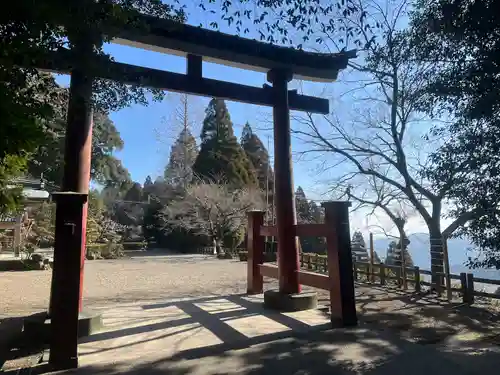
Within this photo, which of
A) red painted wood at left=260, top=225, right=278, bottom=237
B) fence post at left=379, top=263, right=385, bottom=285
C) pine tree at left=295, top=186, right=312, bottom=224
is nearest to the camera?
red painted wood at left=260, top=225, right=278, bottom=237

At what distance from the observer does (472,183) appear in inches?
154

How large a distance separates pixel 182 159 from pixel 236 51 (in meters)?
18.6

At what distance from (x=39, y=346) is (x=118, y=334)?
2.64 feet


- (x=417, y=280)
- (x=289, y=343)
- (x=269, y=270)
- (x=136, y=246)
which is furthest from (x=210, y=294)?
(x=136, y=246)

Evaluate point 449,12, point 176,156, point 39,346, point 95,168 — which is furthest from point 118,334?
point 176,156

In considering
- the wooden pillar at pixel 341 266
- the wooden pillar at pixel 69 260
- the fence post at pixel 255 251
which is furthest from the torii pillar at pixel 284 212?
the wooden pillar at pixel 69 260

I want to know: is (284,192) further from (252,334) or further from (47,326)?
(47,326)

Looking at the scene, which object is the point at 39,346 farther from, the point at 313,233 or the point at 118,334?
the point at 313,233

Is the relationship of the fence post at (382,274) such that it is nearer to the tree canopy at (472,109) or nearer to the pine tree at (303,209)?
the tree canopy at (472,109)

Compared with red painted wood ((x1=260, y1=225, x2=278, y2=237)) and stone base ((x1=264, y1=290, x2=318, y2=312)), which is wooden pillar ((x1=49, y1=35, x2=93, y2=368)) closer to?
stone base ((x1=264, y1=290, x2=318, y2=312))

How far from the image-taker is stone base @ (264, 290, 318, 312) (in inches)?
212

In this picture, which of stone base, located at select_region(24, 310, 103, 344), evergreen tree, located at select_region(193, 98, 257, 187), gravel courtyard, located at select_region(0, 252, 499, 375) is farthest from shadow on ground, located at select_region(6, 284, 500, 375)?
evergreen tree, located at select_region(193, 98, 257, 187)

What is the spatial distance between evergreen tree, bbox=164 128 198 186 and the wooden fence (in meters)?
13.3

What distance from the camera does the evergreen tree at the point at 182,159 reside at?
23.2 metres
